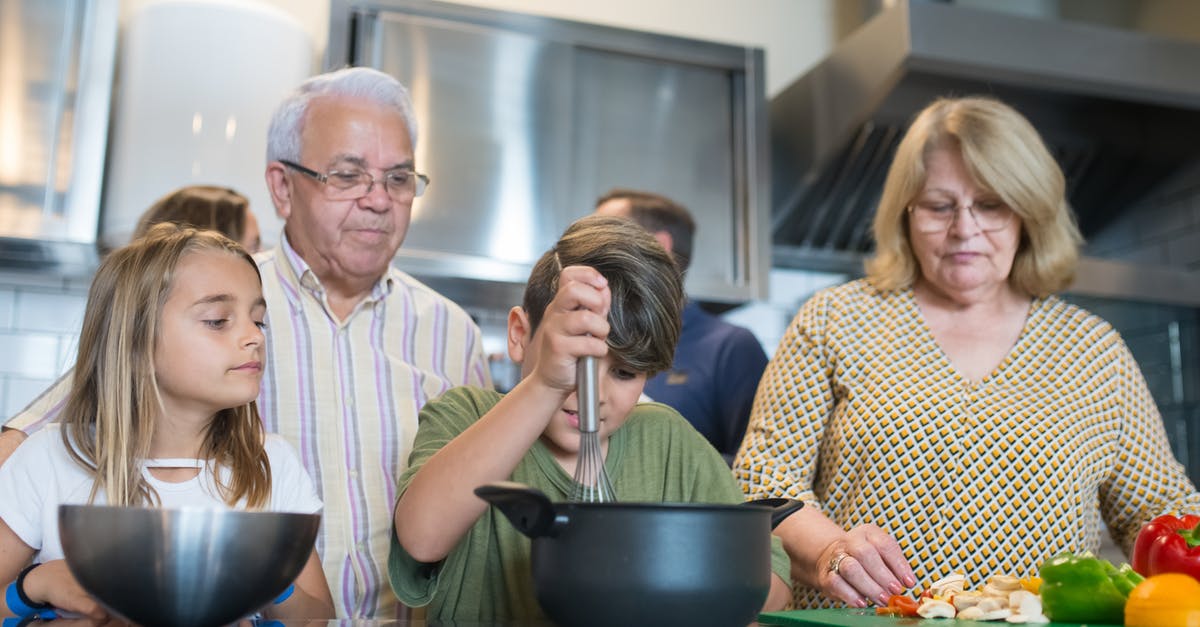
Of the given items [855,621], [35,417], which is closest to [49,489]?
[35,417]

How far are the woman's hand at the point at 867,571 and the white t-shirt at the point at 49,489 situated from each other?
2.04 ft

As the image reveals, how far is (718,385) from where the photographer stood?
2.28 metres

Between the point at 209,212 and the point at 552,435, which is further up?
the point at 209,212

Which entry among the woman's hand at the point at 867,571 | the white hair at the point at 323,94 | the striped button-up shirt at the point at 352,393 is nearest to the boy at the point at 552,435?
the woman's hand at the point at 867,571

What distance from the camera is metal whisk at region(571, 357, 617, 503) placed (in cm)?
83

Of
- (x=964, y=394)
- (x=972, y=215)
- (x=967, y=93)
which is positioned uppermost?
(x=967, y=93)

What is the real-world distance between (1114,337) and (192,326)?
1311 mm

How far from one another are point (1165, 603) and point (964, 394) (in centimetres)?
82

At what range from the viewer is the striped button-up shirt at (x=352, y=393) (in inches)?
57.7

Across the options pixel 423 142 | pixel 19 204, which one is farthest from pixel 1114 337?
pixel 19 204

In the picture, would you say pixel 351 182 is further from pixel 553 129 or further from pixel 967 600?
pixel 553 129

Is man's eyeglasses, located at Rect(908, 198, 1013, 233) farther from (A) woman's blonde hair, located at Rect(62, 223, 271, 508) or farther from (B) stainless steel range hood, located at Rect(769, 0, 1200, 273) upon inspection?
(B) stainless steel range hood, located at Rect(769, 0, 1200, 273)

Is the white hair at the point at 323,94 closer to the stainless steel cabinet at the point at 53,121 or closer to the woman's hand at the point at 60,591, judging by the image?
the woman's hand at the point at 60,591

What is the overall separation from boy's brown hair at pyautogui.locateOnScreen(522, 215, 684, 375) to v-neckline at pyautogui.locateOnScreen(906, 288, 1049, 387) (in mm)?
724
